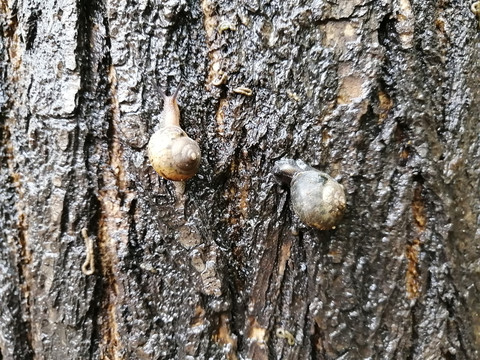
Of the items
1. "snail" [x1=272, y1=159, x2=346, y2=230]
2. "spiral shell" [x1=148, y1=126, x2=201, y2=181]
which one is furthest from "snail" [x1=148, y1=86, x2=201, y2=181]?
"snail" [x1=272, y1=159, x2=346, y2=230]

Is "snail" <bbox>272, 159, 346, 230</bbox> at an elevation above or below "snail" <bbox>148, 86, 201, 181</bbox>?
below

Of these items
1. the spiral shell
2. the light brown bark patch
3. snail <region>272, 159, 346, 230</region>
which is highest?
the spiral shell

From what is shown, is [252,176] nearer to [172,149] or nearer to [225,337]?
[172,149]

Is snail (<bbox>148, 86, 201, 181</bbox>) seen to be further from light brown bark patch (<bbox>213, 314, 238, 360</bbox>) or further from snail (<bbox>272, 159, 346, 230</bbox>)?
light brown bark patch (<bbox>213, 314, 238, 360</bbox>)

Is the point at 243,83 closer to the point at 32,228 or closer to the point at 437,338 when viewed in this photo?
the point at 32,228

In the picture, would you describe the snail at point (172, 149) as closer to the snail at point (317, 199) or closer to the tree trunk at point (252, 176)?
the tree trunk at point (252, 176)

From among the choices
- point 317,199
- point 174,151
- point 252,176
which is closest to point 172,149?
point 174,151
